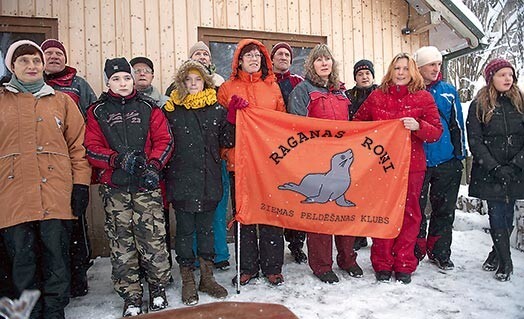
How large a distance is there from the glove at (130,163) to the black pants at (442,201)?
3.03m

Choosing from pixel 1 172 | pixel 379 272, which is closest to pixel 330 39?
pixel 379 272

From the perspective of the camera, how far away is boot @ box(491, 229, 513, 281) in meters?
4.54

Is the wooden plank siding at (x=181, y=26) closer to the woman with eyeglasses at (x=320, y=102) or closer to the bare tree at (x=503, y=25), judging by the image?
the woman with eyeglasses at (x=320, y=102)

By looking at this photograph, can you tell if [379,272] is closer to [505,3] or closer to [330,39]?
[330,39]

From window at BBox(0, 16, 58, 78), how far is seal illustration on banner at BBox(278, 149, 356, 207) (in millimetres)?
3924

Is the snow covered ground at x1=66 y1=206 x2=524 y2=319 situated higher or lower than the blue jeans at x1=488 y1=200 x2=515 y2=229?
lower

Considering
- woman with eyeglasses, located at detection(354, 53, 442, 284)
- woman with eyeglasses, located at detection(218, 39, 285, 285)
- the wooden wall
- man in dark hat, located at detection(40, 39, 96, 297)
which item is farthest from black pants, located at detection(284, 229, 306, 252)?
the wooden wall

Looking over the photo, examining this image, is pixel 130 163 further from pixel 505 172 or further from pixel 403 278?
pixel 505 172

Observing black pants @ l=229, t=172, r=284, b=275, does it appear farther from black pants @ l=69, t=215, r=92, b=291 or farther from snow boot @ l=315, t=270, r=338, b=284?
black pants @ l=69, t=215, r=92, b=291

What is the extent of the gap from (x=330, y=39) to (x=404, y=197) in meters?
3.64

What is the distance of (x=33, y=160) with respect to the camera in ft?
11.6

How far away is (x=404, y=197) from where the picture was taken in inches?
174

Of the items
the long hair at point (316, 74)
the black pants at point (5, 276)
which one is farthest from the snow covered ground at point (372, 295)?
the long hair at point (316, 74)

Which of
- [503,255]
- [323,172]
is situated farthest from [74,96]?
[503,255]
